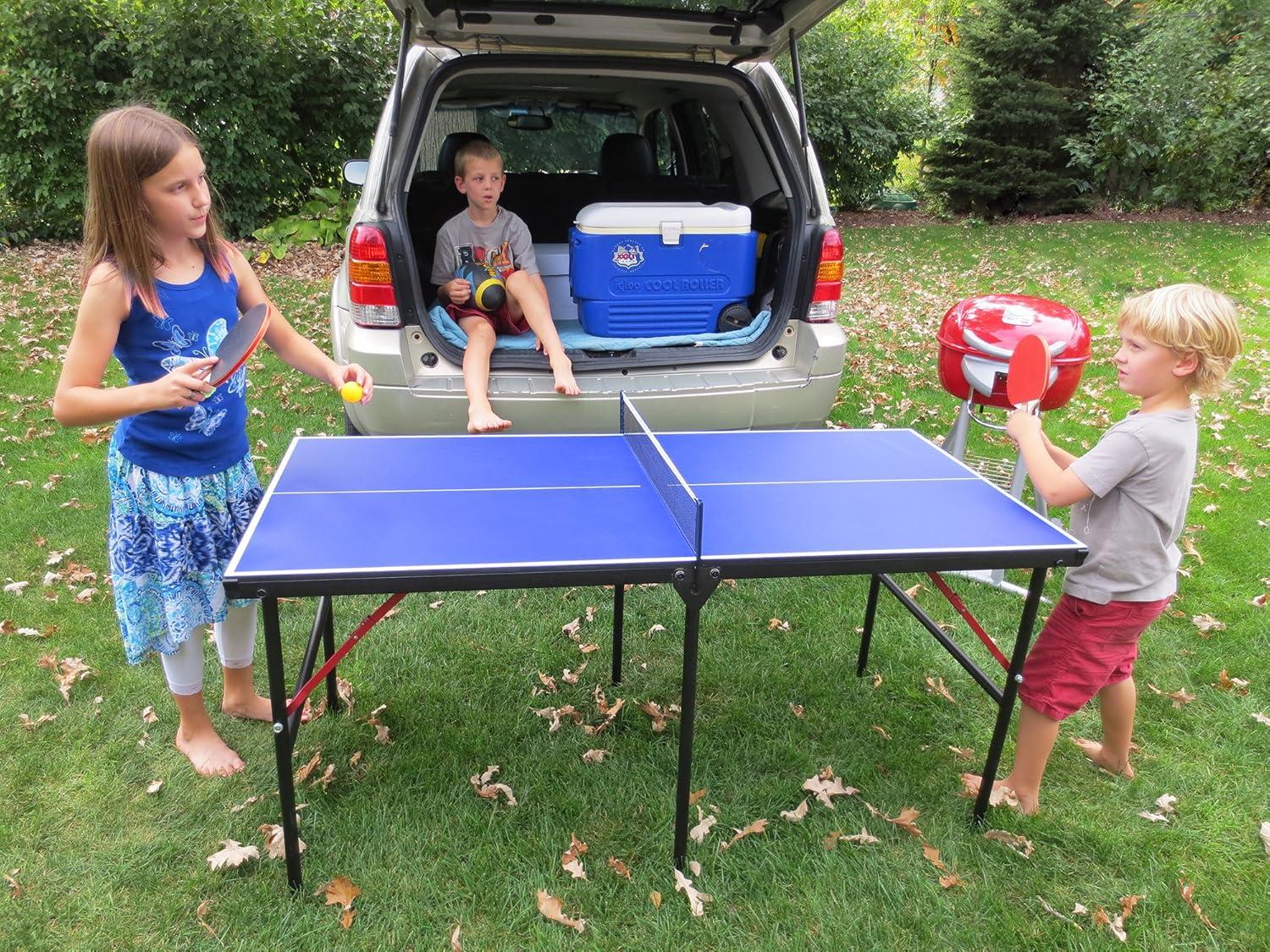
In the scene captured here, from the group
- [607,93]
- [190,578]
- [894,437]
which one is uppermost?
[607,93]

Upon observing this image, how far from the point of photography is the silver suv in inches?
126

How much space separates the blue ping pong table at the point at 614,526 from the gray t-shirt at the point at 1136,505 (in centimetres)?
18

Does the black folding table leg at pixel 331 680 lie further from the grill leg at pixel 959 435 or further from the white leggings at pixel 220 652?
the grill leg at pixel 959 435

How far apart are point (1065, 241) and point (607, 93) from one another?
955 cm

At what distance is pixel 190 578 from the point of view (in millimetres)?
2316

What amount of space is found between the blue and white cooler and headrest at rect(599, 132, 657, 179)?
1.35m

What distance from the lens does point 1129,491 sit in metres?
2.16

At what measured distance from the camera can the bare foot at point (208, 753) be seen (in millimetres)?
2523

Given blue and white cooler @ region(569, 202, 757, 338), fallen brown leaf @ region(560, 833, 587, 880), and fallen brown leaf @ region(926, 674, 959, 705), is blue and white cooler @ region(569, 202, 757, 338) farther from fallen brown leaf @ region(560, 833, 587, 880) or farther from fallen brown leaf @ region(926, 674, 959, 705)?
fallen brown leaf @ region(560, 833, 587, 880)

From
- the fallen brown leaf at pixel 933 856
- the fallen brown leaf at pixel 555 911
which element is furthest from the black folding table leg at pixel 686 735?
the fallen brown leaf at pixel 933 856

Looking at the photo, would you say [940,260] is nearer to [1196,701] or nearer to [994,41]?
[994,41]

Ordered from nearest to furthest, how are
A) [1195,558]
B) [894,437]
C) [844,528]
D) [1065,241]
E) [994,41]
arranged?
[844,528]
[894,437]
[1195,558]
[1065,241]
[994,41]

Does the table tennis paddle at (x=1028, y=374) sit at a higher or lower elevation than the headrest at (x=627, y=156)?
lower

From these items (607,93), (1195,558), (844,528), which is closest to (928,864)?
(844,528)
